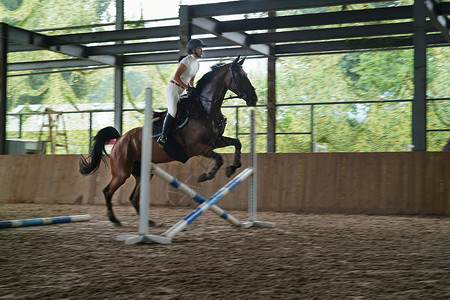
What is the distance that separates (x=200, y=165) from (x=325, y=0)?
4846mm

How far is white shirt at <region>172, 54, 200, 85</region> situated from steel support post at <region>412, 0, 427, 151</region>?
219 inches

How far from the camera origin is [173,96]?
8.15 metres

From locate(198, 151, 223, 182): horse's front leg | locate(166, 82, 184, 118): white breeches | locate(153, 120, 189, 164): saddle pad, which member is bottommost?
locate(198, 151, 223, 182): horse's front leg

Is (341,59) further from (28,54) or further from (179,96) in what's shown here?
(28,54)

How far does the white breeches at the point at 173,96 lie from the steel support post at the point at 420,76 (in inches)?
222

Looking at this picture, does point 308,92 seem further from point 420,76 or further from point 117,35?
point 420,76

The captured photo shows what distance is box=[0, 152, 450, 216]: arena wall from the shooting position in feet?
33.2

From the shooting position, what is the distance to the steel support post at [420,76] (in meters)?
10.9

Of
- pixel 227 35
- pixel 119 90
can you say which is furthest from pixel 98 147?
pixel 119 90

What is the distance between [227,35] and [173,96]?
6.77m

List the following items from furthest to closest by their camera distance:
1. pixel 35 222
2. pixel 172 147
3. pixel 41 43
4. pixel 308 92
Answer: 1. pixel 308 92
2. pixel 41 43
3. pixel 172 147
4. pixel 35 222

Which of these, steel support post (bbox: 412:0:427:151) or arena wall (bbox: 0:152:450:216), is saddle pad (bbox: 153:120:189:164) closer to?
arena wall (bbox: 0:152:450:216)

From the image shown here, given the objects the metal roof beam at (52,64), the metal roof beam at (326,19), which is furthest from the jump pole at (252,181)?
the metal roof beam at (52,64)

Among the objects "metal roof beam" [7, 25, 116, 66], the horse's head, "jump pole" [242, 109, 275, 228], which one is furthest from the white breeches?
"metal roof beam" [7, 25, 116, 66]
